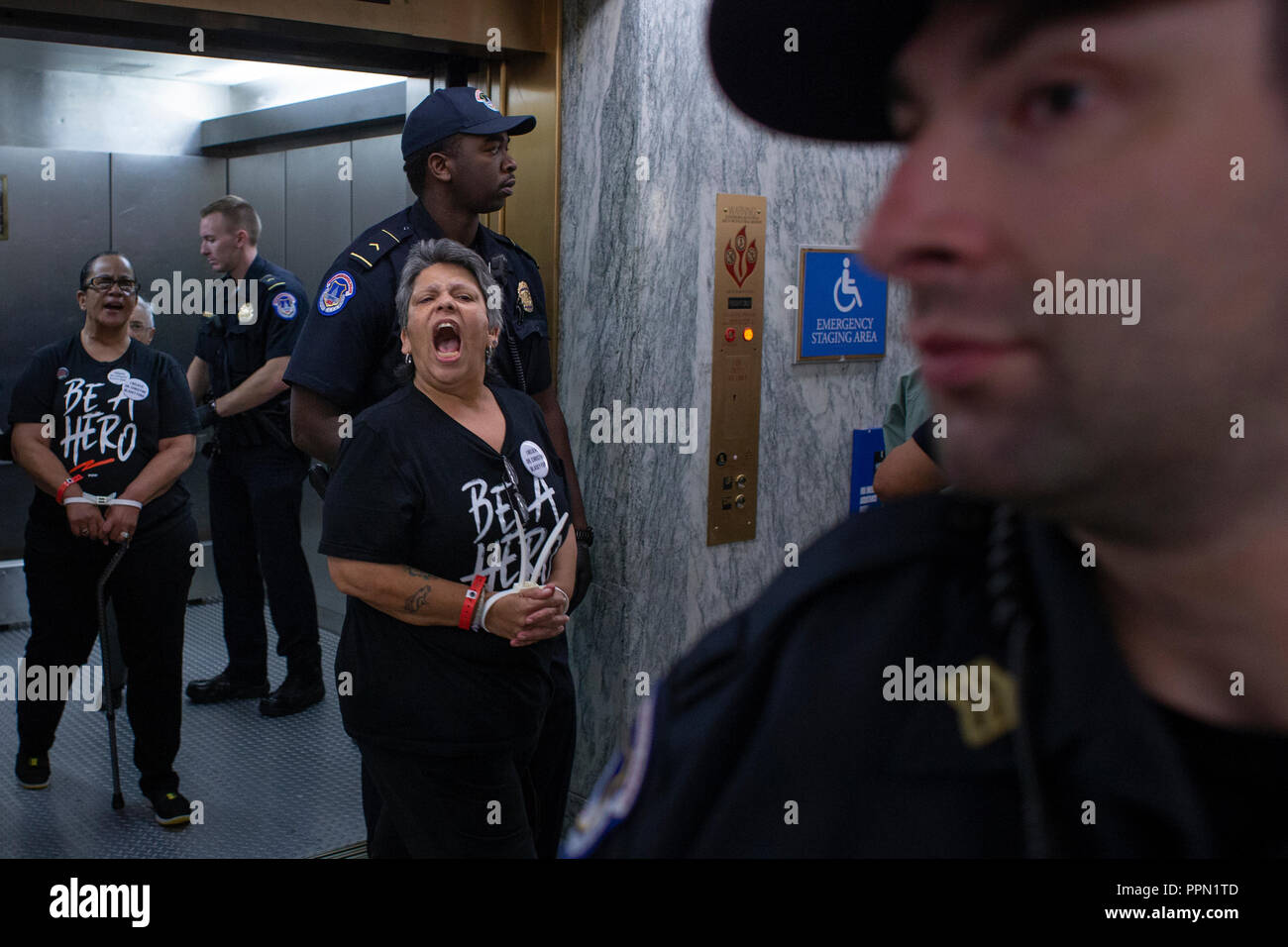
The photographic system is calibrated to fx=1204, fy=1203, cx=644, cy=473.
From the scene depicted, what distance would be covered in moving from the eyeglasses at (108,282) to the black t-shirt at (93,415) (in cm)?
15

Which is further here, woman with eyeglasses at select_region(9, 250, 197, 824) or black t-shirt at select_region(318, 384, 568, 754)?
woman with eyeglasses at select_region(9, 250, 197, 824)

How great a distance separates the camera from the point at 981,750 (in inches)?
19.4

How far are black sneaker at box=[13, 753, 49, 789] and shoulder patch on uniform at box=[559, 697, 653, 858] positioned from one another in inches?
144

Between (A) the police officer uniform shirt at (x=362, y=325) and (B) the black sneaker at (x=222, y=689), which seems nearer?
(A) the police officer uniform shirt at (x=362, y=325)

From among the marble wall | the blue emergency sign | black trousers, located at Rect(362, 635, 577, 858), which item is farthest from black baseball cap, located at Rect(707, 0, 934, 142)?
the blue emergency sign

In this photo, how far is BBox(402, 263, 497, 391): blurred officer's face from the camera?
245cm

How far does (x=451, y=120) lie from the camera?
2.87 meters

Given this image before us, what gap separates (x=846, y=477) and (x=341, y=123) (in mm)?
2469

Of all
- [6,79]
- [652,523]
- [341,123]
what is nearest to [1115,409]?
[652,523]

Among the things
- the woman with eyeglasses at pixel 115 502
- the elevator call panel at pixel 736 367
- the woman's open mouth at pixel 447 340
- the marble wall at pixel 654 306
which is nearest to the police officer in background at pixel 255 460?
the woman with eyeglasses at pixel 115 502

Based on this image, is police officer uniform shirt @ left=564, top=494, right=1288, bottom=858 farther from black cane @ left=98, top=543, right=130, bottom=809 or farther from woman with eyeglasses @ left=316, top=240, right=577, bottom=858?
black cane @ left=98, top=543, right=130, bottom=809

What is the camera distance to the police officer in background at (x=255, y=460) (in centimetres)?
423

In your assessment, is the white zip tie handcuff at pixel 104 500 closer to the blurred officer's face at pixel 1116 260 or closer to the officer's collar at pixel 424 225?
the officer's collar at pixel 424 225

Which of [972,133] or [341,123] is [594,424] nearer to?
[341,123]
